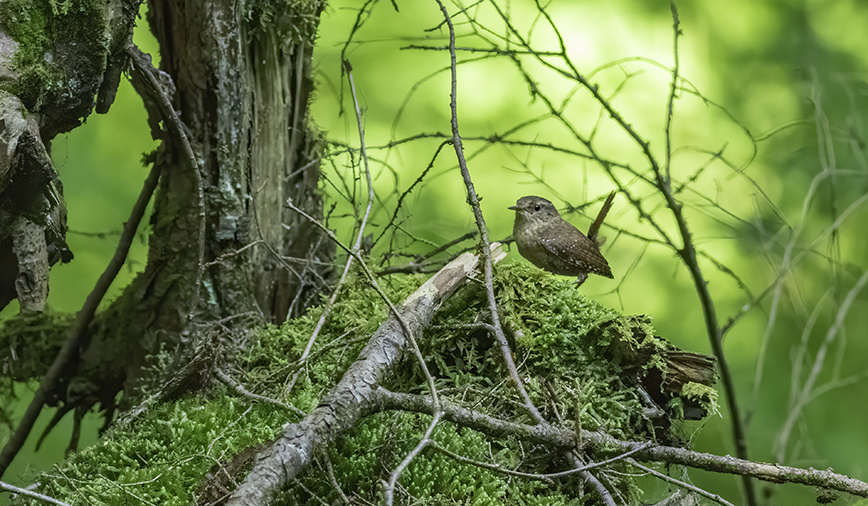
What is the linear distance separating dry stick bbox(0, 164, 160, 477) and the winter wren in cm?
175

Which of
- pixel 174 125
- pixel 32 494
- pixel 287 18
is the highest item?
pixel 287 18

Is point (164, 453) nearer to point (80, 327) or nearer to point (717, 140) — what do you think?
point (80, 327)

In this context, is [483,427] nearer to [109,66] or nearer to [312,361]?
[312,361]

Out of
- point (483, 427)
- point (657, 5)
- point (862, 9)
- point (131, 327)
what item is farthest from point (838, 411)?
point (131, 327)

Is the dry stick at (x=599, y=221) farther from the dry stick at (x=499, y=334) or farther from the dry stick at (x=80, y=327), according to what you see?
the dry stick at (x=80, y=327)

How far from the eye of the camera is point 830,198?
11.0ft

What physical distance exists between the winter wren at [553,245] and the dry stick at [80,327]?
175 cm

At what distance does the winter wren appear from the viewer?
105 inches

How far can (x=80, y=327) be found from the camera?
252 cm

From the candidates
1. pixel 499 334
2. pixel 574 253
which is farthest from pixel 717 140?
pixel 499 334

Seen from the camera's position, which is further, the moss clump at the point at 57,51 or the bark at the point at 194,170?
the bark at the point at 194,170

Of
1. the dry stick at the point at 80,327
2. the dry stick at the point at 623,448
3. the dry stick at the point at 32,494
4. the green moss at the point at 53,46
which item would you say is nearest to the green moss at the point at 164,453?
the dry stick at the point at 32,494

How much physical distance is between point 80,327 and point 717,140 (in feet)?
13.1

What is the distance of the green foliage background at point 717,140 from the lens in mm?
3309
